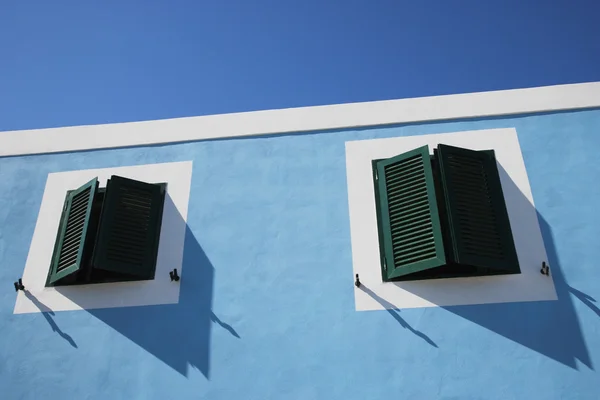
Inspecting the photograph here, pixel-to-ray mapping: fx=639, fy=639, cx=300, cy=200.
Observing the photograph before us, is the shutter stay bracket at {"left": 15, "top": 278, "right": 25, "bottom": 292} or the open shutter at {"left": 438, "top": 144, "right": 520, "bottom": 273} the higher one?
the open shutter at {"left": 438, "top": 144, "right": 520, "bottom": 273}

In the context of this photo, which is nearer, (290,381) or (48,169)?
(290,381)

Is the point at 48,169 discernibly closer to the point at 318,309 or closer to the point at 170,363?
the point at 170,363

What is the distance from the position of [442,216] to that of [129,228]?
291 cm

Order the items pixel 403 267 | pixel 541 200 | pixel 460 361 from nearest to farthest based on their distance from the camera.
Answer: pixel 460 361
pixel 403 267
pixel 541 200

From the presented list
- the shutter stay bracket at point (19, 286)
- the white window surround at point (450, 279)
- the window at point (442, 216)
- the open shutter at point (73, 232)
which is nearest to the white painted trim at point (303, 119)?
the white window surround at point (450, 279)

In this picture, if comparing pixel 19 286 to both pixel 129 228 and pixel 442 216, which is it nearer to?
pixel 129 228

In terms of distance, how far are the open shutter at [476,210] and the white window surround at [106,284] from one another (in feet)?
8.31

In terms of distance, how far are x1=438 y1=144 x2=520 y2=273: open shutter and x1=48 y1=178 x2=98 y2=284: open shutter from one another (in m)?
3.36

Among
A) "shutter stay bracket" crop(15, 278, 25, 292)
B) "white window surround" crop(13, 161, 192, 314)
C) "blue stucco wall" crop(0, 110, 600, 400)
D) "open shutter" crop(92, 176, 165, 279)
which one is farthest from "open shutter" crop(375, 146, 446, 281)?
"shutter stay bracket" crop(15, 278, 25, 292)

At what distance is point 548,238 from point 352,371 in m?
2.11

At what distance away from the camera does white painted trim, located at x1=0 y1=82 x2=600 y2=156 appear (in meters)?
6.50

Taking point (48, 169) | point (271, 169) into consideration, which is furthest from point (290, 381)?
point (48, 169)

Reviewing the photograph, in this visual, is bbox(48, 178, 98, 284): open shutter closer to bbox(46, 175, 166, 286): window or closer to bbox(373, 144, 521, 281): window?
bbox(46, 175, 166, 286): window

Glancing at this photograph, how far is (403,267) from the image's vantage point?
5480 millimetres
